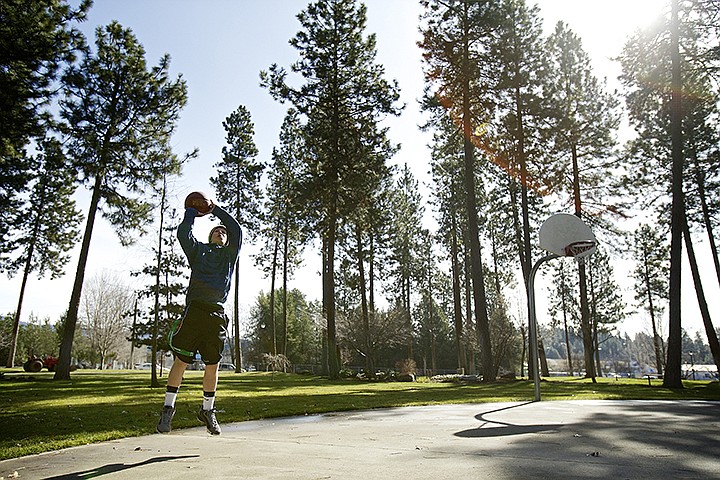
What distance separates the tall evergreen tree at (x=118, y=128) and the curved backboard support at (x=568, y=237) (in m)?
14.8

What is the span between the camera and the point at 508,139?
81.9 feet

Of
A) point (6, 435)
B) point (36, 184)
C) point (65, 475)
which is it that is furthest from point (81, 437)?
point (36, 184)

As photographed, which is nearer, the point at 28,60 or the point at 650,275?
the point at 28,60

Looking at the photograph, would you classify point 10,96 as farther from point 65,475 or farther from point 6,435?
point 65,475

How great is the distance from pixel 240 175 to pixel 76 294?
1874cm

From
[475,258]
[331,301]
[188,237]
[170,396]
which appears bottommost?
[170,396]

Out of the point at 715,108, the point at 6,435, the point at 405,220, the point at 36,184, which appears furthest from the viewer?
the point at 405,220

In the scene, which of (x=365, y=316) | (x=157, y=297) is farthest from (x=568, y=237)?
(x=365, y=316)

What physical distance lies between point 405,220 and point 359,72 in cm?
1678

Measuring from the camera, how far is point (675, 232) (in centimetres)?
1630

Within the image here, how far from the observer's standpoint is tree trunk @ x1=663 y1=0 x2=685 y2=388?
1576 cm

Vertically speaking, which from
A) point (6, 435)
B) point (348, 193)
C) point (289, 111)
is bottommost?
point (6, 435)

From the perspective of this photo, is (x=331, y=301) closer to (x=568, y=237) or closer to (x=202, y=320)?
(x=568, y=237)

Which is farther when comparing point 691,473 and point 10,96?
point 10,96
